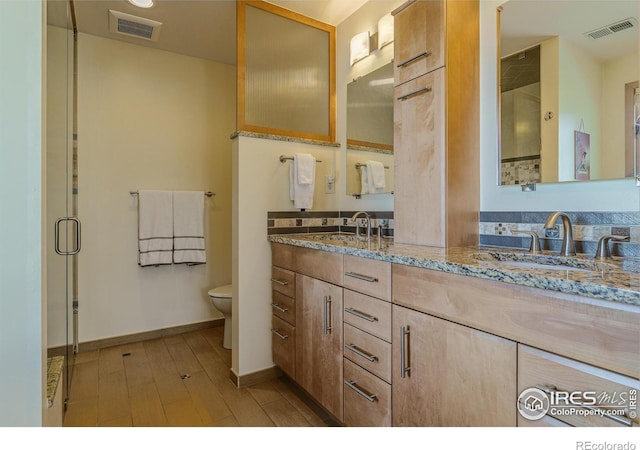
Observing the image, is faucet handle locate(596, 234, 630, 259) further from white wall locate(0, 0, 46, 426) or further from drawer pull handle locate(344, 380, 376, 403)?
white wall locate(0, 0, 46, 426)

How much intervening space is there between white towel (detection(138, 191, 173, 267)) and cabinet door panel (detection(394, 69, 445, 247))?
6.81 ft

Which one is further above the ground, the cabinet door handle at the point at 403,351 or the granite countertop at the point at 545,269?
the granite countertop at the point at 545,269

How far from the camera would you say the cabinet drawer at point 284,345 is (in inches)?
77.9

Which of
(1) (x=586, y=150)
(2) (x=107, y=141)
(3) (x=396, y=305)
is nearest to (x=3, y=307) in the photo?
(3) (x=396, y=305)

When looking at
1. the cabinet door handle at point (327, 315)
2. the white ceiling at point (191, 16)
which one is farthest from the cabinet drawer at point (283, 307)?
the white ceiling at point (191, 16)

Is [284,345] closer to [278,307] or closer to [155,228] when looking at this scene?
[278,307]

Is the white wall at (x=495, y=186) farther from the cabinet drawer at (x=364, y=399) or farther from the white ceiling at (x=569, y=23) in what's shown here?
the cabinet drawer at (x=364, y=399)

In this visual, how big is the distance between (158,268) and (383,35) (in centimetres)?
257

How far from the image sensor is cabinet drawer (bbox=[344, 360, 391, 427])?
4.38ft

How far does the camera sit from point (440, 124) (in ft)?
5.13

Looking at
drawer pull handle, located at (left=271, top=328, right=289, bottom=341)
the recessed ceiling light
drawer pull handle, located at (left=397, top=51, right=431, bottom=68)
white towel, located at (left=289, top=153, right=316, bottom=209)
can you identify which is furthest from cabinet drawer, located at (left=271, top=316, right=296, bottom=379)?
the recessed ceiling light

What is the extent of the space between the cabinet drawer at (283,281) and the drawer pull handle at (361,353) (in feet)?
1.79

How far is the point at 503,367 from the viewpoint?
93 centimetres
